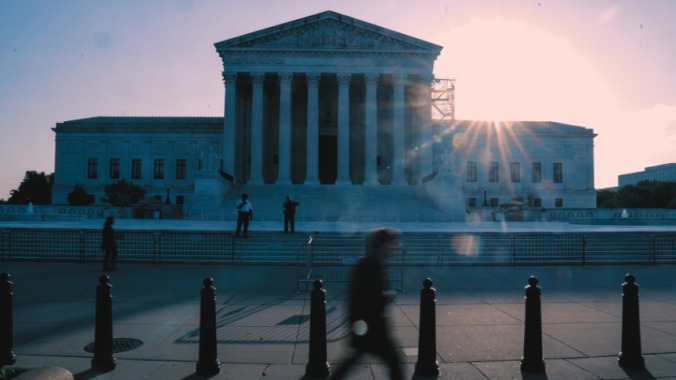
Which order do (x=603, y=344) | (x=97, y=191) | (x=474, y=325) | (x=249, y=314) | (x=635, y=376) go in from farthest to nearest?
1. (x=97, y=191)
2. (x=249, y=314)
3. (x=474, y=325)
4. (x=603, y=344)
5. (x=635, y=376)

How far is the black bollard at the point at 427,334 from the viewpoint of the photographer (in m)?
6.22

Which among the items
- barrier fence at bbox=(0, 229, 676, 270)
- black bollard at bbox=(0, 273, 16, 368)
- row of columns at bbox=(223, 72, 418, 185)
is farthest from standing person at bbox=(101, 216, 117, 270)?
row of columns at bbox=(223, 72, 418, 185)

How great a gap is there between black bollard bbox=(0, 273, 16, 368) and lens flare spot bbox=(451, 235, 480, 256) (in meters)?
14.2

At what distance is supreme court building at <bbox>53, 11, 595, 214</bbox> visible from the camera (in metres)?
50.8

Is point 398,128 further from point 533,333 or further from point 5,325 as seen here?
point 5,325

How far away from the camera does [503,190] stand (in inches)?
2761

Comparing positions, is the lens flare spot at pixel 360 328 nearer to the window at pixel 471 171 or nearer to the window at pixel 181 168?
the window at pixel 181 168

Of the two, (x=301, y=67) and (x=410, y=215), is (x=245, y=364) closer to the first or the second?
(x=410, y=215)

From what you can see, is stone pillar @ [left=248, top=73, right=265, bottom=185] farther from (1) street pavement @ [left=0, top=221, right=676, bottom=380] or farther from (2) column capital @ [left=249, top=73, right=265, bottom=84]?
(1) street pavement @ [left=0, top=221, right=676, bottom=380]

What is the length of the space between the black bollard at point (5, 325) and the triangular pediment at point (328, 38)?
46.4 m

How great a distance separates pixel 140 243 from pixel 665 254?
63.1 feet

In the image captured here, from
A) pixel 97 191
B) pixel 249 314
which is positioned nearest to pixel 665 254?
pixel 249 314

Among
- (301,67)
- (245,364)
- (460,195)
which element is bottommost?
(245,364)

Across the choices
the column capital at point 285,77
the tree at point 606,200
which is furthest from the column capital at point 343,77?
the tree at point 606,200
